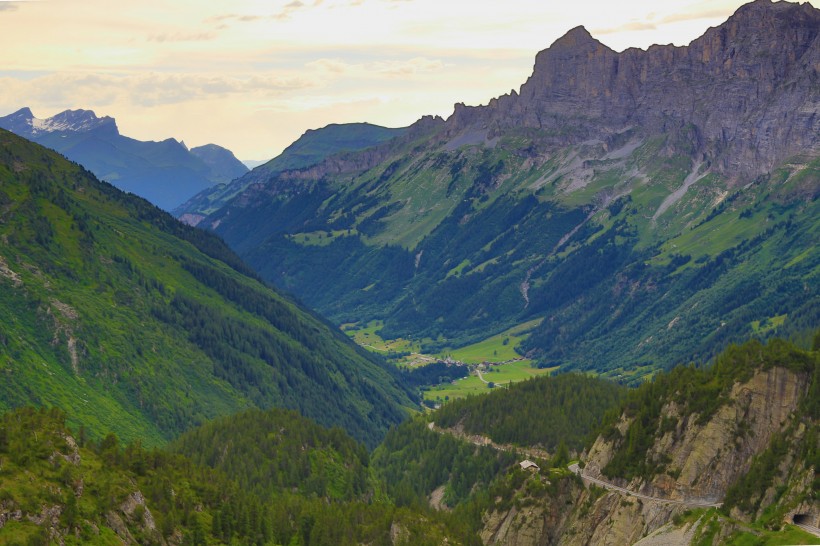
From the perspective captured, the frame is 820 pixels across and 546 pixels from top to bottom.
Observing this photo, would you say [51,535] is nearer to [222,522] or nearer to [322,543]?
[222,522]

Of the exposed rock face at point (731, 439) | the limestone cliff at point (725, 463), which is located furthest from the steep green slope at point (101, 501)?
the exposed rock face at point (731, 439)

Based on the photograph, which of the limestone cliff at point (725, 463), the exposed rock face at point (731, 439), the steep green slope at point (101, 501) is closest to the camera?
the steep green slope at point (101, 501)

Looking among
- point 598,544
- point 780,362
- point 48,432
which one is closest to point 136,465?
point 48,432

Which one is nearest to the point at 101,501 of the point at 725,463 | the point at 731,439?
the point at 725,463

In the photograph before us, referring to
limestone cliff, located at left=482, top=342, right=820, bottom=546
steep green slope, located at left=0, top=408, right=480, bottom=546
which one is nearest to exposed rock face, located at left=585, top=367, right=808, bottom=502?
limestone cliff, located at left=482, top=342, right=820, bottom=546

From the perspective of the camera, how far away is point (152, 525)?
562 ft

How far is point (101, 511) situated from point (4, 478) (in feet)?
46.6

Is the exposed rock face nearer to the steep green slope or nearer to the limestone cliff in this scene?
the limestone cliff

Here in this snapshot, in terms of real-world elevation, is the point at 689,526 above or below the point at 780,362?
below

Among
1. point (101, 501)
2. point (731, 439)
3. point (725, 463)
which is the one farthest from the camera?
point (731, 439)

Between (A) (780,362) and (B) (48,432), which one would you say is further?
(A) (780,362)

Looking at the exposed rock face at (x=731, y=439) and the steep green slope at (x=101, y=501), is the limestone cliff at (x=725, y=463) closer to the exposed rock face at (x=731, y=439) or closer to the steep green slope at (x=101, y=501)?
the exposed rock face at (x=731, y=439)

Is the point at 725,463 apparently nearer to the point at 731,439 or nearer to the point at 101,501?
the point at 731,439

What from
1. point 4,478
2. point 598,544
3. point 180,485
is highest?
point 4,478
